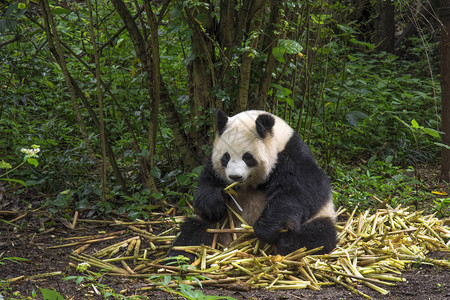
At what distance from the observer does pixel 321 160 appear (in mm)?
6570

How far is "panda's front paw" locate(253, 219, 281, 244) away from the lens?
3877 millimetres

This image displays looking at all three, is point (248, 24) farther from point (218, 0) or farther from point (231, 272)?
point (231, 272)

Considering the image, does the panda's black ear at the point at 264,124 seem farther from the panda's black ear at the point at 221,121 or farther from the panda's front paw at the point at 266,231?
the panda's front paw at the point at 266,231

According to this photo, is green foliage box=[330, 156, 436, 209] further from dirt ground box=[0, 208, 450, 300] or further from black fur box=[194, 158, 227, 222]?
black fur box=[194, 158, 227, 222]

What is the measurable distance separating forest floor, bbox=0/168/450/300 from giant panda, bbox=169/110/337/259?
1.97 ft

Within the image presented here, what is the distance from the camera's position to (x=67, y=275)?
3584 millimetres

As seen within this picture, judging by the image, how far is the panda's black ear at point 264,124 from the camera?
392cm

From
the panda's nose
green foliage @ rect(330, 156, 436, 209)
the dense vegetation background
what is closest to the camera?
the panda's nose

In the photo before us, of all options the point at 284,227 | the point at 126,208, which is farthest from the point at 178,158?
the point at 284,227

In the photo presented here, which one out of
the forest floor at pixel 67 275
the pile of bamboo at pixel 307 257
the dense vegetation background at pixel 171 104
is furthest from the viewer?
the dense vegetation background at pixel 171 104

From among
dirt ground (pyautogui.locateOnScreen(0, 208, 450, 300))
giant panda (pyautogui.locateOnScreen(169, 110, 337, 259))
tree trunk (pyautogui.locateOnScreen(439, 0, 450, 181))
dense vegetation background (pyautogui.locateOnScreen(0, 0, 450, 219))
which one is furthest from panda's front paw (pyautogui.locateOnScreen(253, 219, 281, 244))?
tree trunk (pyautogui.locateOnScreen(439, 0, 450, 181))

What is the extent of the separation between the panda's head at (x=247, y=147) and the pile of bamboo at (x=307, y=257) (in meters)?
0.52

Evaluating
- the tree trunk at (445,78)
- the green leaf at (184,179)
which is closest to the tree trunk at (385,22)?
the tree trunk at (445,78)

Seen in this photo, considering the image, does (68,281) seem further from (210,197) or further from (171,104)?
(171,104)
